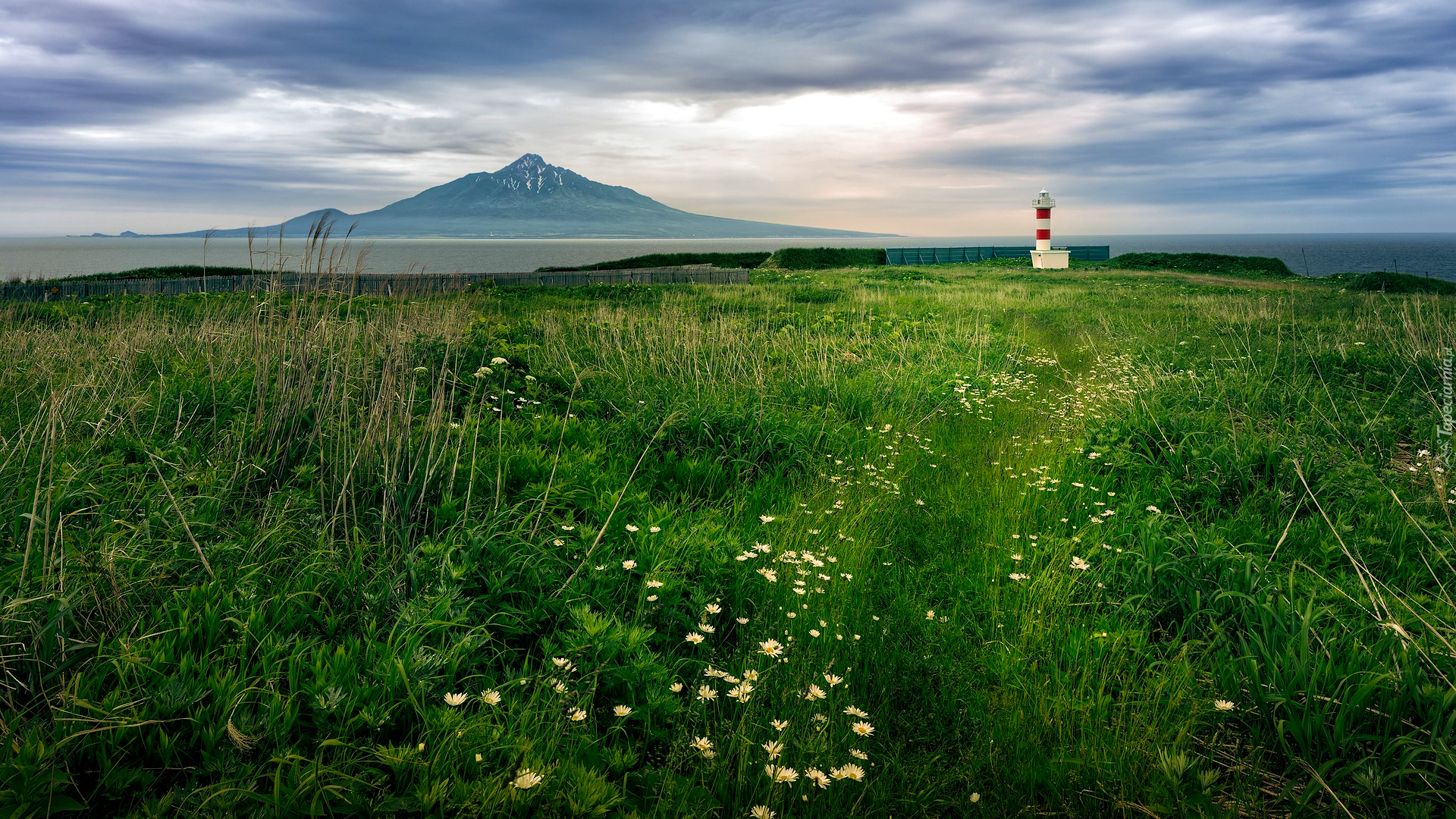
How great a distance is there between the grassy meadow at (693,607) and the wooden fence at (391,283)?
590cm

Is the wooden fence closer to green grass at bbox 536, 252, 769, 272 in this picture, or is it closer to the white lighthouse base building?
green grass at bbox 536, 252, 769, 272

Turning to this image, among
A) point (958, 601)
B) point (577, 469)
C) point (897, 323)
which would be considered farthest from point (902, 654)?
point (897, 323)

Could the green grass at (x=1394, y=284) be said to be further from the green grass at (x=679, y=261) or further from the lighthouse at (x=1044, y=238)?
the green grass at (x=679, y=261)

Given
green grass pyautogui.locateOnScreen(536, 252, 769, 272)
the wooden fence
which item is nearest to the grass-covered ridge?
green grass pyautogui.locateOnScreen(536, 252, 769, 272)

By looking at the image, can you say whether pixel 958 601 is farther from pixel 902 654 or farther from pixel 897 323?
pixel 897 323

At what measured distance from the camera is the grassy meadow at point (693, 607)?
214 centimetres

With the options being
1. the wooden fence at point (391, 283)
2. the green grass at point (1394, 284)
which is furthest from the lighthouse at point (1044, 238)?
the wooden fence at point (391, 283)

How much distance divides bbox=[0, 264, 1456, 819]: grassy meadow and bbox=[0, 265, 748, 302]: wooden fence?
232 inches

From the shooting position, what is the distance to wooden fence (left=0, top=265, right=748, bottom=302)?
46.3 feet

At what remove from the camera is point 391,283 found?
14.5 m

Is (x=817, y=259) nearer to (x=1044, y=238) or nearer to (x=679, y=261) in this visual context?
(x=679, y=261)

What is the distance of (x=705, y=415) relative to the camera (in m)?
5.36

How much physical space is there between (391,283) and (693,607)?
539 inches

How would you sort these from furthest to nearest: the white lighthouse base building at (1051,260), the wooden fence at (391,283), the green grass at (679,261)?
1. the white lighthouse base building at (1051,260)
2. the green grass at (679,261)
3. the wooden fence at (391,283)
